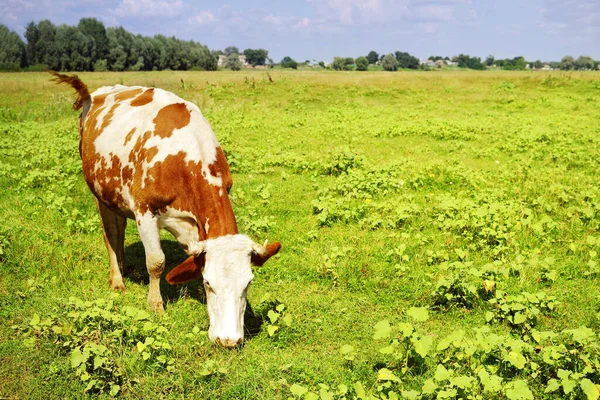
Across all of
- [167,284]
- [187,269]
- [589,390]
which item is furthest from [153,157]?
[589,390]

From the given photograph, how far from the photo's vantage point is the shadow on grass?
5.70 metres

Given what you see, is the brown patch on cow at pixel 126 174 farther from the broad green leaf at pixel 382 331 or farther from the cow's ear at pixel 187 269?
the broad green leaf at pixel 382 331

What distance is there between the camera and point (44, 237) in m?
7.97

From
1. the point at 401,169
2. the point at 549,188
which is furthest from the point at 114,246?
the point at 549,188

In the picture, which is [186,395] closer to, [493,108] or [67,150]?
[67,150]

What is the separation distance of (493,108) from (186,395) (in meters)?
26.6

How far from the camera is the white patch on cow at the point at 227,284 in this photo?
4.71m

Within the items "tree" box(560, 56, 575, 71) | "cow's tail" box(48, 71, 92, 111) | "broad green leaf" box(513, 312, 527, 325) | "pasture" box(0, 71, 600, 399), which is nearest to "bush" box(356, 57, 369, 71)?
"tree" box(560, 56, 575, 71)

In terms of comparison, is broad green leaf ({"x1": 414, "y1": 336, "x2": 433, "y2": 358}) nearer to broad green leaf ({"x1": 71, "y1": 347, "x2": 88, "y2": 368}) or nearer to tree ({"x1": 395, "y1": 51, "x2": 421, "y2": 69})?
broad green leaf ({"x1": 71, "y1": 347, "x2": 88, "y2": 368})

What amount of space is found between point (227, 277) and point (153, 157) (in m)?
2.13

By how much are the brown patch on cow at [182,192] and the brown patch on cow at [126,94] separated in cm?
212

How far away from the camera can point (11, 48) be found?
78438 millimetres

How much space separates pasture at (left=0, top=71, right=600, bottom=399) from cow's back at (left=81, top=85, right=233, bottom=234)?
142 centimetres

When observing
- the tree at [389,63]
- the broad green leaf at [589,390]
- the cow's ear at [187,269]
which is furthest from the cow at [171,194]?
the tree at [389,63]
